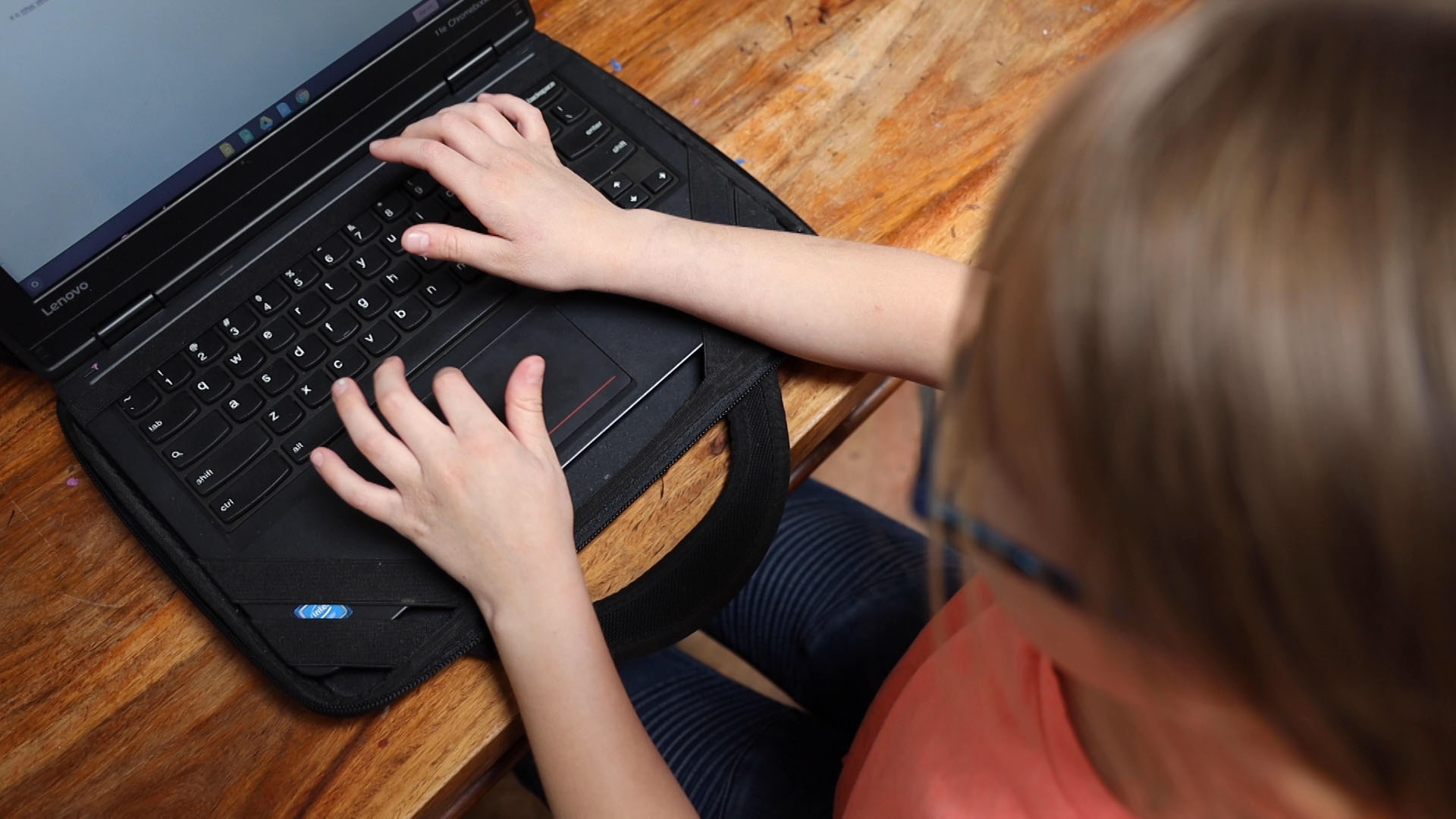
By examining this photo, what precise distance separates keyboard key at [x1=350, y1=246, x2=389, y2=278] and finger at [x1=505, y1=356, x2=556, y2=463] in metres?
0.11

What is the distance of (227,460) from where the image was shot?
514mm

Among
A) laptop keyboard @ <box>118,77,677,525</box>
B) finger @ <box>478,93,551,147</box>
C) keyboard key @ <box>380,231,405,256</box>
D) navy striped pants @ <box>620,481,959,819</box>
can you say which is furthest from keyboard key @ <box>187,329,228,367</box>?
navy striped pants @ <box>620,481,959,819</box>

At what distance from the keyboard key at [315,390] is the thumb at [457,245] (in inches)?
3.3

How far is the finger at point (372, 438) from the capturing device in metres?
0.50

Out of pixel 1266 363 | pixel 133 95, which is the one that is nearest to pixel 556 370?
pixel 133 95

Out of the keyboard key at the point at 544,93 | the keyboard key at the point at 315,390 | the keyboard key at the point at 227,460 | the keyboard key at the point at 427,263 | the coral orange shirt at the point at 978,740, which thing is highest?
the keyboard key at the point at 544,93

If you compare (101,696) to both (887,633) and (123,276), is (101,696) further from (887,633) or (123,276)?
(887,633)

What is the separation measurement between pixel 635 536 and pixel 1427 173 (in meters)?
0.39

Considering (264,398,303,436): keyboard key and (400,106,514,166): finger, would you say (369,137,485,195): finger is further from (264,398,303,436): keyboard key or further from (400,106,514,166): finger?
(264,398,303,436): keyboard key

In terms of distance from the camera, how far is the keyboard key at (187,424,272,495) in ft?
1.67

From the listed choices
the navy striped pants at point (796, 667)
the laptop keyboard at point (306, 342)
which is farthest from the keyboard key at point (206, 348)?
the navy striped pants at point (796, 667)

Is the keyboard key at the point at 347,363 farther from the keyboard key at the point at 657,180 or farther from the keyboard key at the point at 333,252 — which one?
the keyboard key at the point at 657,180

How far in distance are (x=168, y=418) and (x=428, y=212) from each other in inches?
7.1

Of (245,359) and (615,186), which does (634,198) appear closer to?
(615,186)
